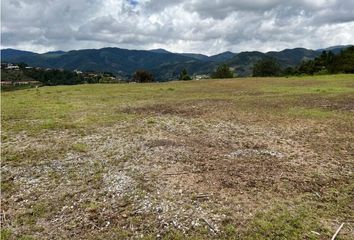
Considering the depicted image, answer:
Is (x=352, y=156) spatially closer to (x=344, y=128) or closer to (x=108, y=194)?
(x=344, y=128)

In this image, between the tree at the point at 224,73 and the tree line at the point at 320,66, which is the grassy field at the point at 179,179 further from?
the tree at the point at 224,73

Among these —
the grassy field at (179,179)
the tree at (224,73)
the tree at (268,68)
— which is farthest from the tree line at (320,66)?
the grassy field at (179,179)

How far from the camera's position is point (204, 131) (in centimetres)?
1952

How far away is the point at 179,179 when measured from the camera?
38.6ft

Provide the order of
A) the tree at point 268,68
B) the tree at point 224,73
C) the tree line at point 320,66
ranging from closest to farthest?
the tree line at point 320,66 → the tree at point 224,73 → the tree at point 268,68

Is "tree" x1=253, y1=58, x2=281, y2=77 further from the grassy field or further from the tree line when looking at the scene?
the grassy field

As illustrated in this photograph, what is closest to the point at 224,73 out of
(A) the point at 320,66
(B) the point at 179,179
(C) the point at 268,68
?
(C) the point at 268,68

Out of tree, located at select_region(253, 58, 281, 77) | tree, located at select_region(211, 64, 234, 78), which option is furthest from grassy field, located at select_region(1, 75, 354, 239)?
tree, located at select_region(253, 58, 281, 77)

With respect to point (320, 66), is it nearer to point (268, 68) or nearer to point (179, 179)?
point (268, 68)

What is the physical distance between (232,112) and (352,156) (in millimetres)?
12308

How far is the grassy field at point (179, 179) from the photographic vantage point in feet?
29.0

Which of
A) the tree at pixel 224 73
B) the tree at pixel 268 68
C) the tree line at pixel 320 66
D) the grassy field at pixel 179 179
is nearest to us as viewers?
the grassy field at pixel 179 179

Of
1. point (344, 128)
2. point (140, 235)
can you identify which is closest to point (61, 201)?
point (140, 235)

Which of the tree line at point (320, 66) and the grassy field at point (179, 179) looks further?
the tree line at point (320, 66)
